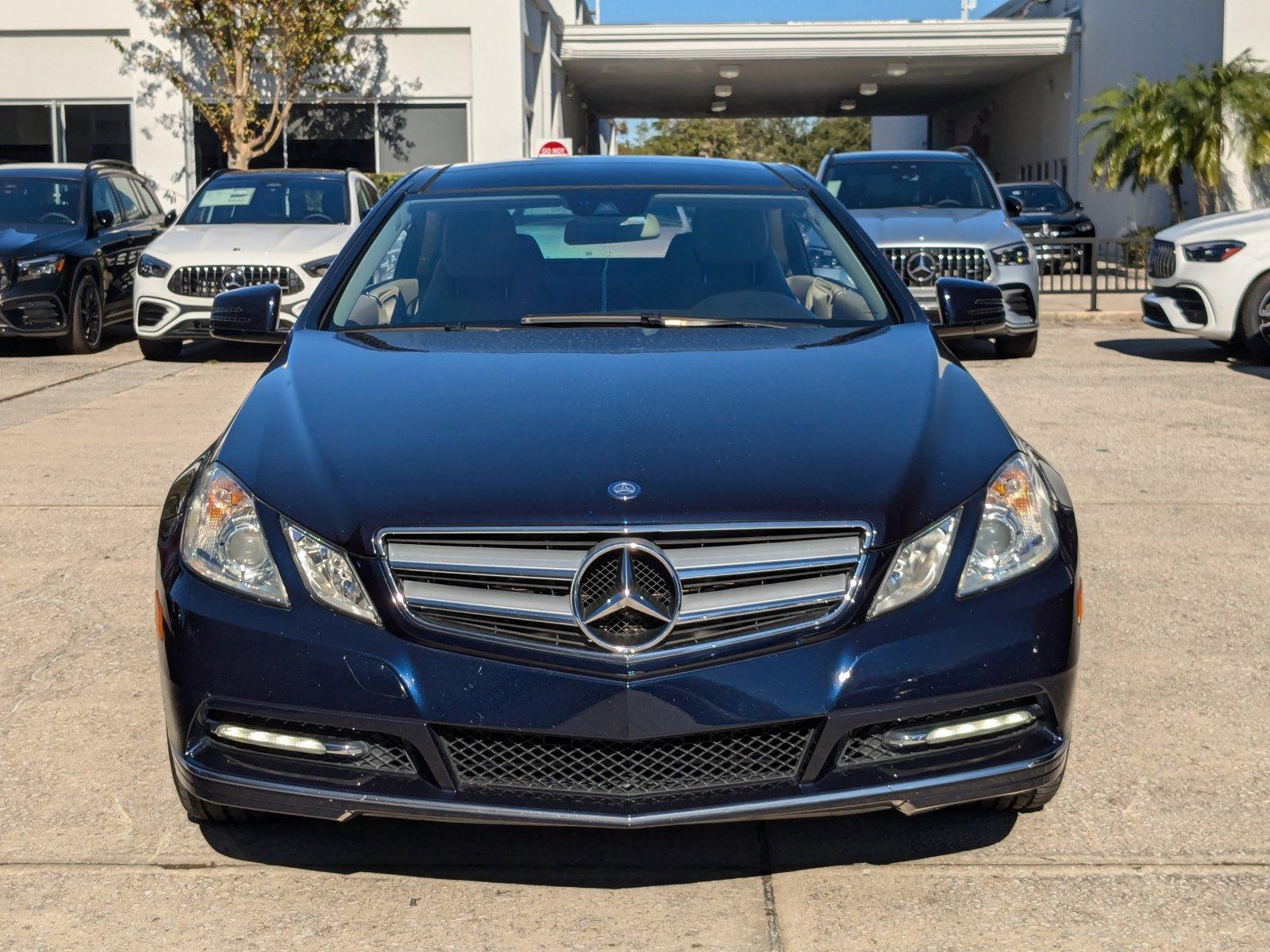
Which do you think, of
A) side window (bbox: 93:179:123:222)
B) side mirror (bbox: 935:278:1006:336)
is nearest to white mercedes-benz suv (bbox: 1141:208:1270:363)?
side mirror (bbox: 935:278:1006:336)

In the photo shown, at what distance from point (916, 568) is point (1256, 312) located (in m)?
10.4

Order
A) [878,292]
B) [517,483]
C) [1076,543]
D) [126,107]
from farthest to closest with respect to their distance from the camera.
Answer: [126,107] → [878,292] → [1076,543] → [517,483]

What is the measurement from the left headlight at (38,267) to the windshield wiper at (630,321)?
414 inches

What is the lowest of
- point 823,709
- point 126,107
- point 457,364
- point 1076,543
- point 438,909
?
point 438,909

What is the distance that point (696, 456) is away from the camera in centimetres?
337

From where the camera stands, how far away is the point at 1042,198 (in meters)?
26.6

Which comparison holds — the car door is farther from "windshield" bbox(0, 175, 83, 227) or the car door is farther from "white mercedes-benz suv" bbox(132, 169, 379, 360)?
"white mercedes-benz suv" bbox(132, 169, 379, 360)

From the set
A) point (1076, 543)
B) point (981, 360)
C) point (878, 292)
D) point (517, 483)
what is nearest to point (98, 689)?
point (517, 483)

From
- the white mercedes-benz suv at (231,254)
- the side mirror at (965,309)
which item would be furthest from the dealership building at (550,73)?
the side mirror at (965,309)

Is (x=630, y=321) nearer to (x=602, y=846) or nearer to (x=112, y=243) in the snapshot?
(x=602, y=846)

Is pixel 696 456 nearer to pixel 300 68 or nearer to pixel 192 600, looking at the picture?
pixel 192 600

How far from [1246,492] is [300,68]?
64.2 feet

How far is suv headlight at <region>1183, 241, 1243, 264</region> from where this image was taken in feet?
41.0

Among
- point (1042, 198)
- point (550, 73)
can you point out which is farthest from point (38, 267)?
point (550, 73)
